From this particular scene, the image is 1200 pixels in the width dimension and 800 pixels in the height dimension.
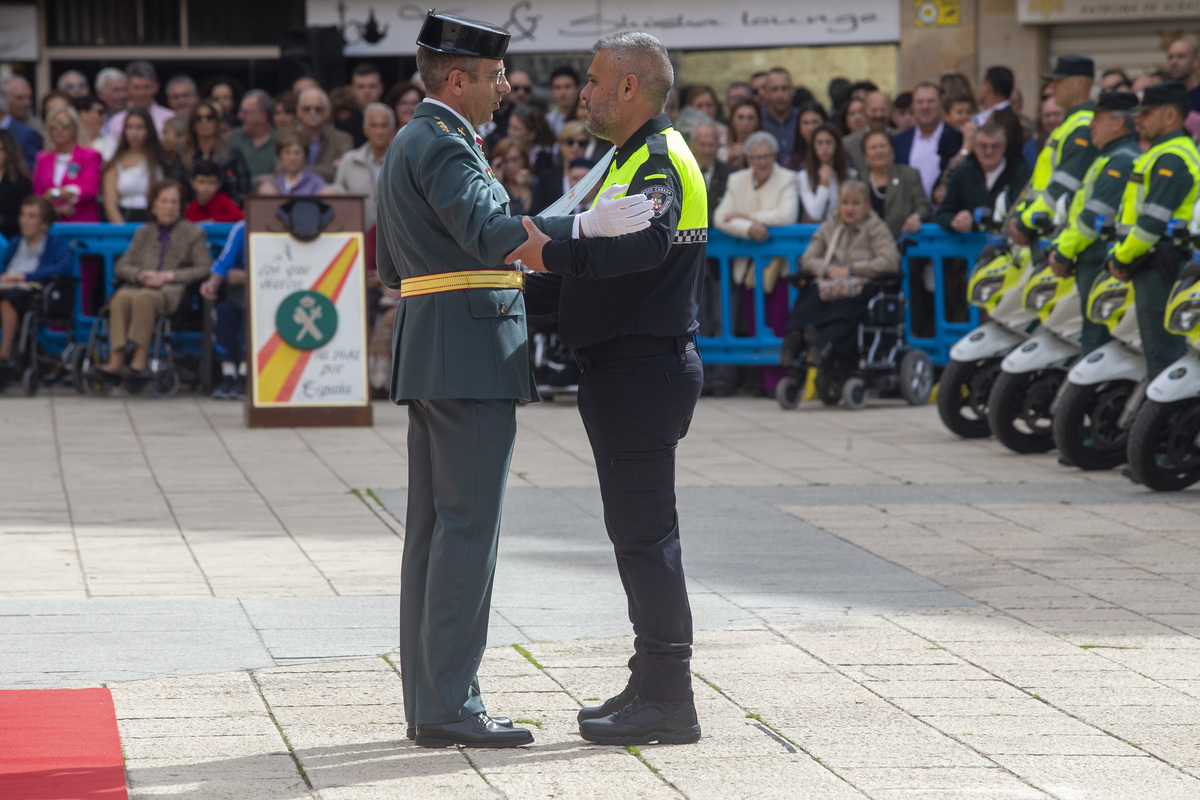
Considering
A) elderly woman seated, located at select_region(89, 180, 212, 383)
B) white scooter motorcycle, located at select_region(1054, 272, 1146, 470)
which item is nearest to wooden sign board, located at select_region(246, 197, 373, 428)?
elderly woman seated, located at select_region(89, 180, 212, 383)

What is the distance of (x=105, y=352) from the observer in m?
13.5

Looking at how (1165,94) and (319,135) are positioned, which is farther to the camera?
(319,135)

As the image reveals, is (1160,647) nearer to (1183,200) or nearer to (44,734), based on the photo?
(44,734)

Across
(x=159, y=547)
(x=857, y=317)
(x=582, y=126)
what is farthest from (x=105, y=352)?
(x=159, y=547)

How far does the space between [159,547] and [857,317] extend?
6402 millimetres

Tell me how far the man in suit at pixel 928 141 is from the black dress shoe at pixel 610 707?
9351mm

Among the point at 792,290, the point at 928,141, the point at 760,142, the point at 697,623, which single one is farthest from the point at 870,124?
the point at 697,623

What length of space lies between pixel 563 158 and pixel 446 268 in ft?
31.4

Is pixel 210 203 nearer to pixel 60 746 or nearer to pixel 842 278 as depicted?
pixel 842 278

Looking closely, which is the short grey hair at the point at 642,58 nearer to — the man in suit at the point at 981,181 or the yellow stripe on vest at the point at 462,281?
the yellow stripe on vest at the point at 462,281

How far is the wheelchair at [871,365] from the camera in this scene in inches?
493

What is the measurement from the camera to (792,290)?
13.6m

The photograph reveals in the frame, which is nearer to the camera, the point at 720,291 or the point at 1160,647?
the point at 1160,647

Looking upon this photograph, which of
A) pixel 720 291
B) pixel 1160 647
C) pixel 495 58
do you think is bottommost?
pixel 1160 647
